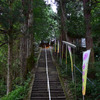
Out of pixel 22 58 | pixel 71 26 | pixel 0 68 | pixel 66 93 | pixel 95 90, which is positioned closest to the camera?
pixel 95 90

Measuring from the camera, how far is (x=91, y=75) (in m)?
9.53

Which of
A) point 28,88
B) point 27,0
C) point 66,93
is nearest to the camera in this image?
point 66,93

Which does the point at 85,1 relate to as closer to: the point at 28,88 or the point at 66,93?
the point at 66,93

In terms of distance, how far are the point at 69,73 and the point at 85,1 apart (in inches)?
216

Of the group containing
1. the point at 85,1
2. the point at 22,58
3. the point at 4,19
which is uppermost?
the point at 85,1

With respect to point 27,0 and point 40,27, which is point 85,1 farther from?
point 40,27

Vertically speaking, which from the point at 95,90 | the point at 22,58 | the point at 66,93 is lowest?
the point at 66,93

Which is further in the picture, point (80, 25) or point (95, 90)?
point (80, 25)

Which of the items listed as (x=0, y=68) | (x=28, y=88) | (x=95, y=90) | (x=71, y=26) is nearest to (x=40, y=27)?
(x=71, y=26)

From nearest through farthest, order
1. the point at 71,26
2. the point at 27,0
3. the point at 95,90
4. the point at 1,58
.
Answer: the point at 95,90, the point at 27,0, the point at 71,26, the point at 1,58

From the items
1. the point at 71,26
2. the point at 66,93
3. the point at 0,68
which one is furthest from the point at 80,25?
the point at 0,68

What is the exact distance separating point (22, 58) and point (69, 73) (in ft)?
12.8

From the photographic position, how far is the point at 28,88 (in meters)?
9.20

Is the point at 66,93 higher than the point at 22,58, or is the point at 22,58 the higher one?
the point at 22,58
